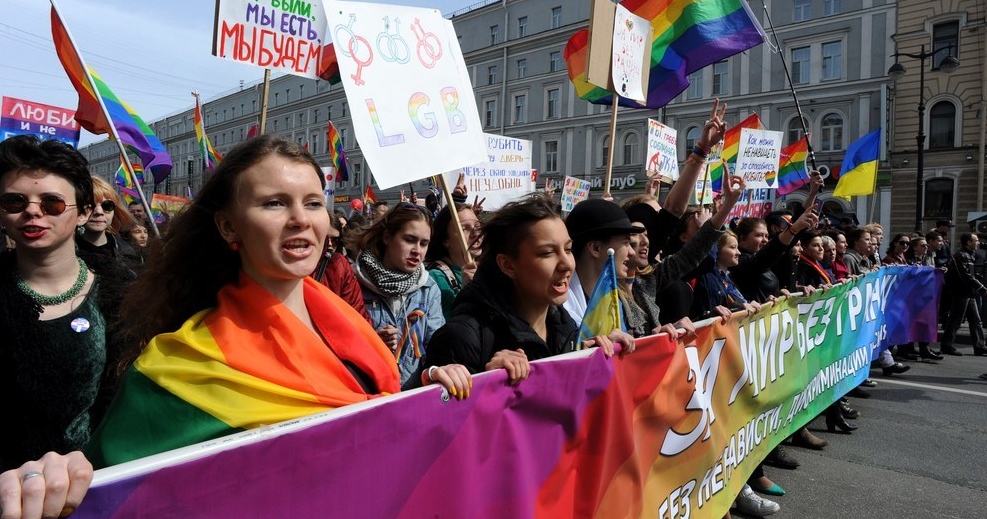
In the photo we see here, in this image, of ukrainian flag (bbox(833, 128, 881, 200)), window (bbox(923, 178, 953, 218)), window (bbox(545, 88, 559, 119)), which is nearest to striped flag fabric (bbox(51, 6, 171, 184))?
ukrainian flag (bbox(833, 128, 881, 200))

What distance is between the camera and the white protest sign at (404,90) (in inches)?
114

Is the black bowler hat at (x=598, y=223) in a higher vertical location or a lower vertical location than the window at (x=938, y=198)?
lower

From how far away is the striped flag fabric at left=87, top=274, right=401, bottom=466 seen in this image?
4.37 feet

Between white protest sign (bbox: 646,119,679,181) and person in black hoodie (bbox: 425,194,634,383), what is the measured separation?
581cm

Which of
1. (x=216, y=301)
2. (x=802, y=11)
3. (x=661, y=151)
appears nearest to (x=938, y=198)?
(x=802, y=11)

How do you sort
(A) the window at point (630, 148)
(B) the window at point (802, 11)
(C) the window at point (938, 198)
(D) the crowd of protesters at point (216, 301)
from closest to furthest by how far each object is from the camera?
(D) the crowd of protesters at point (216, 301) → (C) the window at point (938, 198) → (B) the window at point (802, 11) → (A) the window at point (630, 148)

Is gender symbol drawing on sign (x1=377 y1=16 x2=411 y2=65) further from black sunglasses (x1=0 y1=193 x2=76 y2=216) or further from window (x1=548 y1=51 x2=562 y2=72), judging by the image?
window (x1=548 y1=51 x2=562 y2=72)

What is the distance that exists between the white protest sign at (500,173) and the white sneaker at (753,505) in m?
4.56

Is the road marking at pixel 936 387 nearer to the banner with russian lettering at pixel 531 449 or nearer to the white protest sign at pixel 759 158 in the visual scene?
the white protest sign at pixel 759 158

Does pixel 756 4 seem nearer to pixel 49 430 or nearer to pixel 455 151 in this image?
pixel 455 151

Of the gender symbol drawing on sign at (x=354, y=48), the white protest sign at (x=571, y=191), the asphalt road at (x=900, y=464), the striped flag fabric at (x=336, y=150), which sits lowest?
the asphalt road at (x=900, y=464)

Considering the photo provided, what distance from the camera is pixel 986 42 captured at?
2488cm

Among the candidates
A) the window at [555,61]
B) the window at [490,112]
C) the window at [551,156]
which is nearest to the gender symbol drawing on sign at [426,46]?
the window at [551,156]

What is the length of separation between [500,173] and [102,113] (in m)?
4.44
